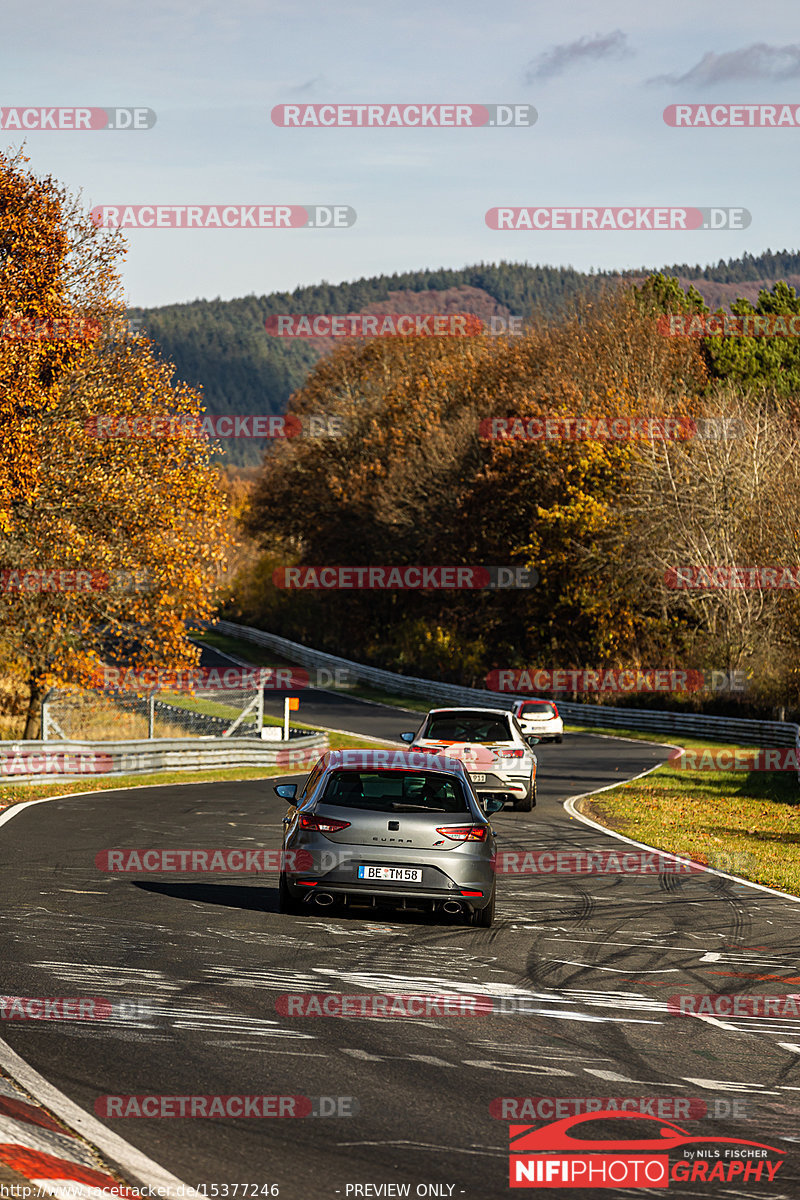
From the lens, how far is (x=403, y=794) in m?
11.4

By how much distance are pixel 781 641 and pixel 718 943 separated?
119 ft

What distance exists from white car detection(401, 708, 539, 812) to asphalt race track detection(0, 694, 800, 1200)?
20.1 feet

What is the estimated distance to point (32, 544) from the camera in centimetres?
2934

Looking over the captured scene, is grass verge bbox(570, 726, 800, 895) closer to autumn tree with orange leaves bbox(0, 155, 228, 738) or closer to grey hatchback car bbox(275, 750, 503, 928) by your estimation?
grey hatchback car bbox(275, 750, 503, 928)

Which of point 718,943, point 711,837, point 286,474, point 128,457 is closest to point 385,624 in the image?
point 286,474

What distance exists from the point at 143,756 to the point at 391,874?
1706 centimetres

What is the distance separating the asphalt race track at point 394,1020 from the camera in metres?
5.63

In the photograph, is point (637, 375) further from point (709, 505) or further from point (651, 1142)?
point (651, 1142)

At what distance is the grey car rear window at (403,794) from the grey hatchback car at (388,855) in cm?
1

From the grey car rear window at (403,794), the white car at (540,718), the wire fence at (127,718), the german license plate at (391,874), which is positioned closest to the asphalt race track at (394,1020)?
the german license plate at (391,874)

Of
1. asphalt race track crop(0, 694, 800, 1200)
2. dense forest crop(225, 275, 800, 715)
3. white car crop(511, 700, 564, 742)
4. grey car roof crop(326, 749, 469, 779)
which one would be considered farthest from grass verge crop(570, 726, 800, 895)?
dense forest crop(225, 275, 800, 715)

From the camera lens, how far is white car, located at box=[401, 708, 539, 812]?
20516 mm

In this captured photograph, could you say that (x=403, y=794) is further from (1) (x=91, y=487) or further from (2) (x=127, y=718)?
(2) (x=127, y=718)

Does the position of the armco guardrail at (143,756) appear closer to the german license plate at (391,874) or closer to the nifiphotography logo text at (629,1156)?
A: the german license plate at (391,874)
